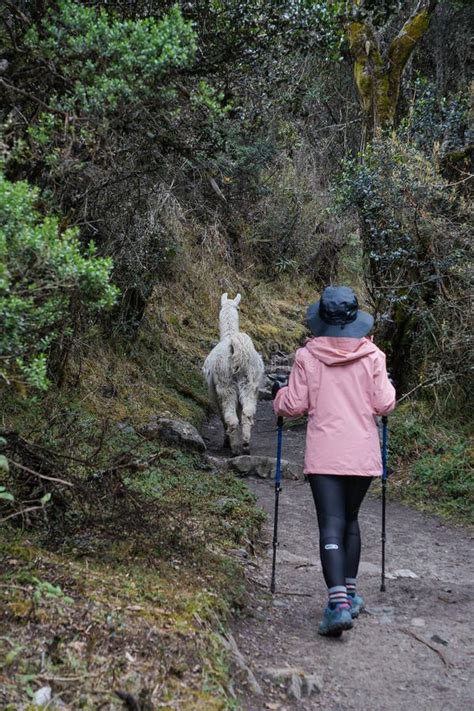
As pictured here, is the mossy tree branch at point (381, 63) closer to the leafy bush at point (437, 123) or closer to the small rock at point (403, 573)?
the leafy bush at point (437, 123)

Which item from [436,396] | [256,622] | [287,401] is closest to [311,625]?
[256,622]

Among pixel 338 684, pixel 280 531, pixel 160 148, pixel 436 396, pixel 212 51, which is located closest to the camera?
Answer: pixel 338 684

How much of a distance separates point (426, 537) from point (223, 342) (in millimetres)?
4862

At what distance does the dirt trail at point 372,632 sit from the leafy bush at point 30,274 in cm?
219

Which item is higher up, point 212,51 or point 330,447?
point 212,51

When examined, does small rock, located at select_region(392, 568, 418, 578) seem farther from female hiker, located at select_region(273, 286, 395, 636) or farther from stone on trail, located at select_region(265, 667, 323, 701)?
stone on trail, located at select_region(265, 667, 323, 701)

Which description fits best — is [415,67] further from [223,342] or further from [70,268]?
[70,268]

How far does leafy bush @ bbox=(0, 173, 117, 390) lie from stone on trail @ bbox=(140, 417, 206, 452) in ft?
19.9

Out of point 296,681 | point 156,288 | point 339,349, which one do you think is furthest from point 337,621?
point 156,288

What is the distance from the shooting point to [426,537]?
827 cm

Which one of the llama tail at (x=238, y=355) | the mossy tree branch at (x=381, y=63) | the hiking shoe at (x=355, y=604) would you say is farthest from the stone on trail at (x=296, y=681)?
the mossy tree branch at (x=381, y=63)

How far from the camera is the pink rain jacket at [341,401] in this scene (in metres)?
5.39

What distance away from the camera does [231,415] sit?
11523 mm

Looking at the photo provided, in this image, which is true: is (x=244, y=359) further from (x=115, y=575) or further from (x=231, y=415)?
(x=115, y=575)
